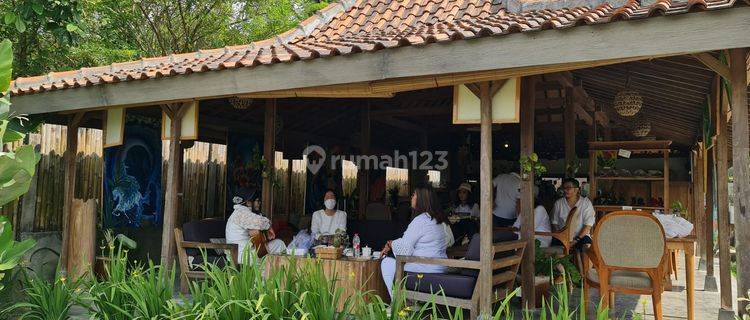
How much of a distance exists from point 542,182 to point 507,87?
778 centimetres

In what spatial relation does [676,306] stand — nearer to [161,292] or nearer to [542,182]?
[161,292]

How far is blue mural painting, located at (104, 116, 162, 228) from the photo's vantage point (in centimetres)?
832

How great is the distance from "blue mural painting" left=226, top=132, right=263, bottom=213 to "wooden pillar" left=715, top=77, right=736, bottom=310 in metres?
7.09

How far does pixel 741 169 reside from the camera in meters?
3.64

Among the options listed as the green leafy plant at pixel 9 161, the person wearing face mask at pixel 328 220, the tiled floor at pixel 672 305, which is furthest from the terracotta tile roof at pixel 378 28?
the tiled floor at pixel 672 305

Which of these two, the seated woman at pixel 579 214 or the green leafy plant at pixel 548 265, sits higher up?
the seated woman at pixel 579 214

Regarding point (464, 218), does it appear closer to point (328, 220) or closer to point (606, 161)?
point (328, 220)

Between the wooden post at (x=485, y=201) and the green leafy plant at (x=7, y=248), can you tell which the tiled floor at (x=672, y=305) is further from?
the green leafy plant at (x=7, y=248)

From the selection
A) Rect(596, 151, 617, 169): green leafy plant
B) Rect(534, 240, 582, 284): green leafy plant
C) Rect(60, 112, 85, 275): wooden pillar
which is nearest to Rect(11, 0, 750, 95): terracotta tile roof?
Rect(60, 112, 85, 275): wooden pillar

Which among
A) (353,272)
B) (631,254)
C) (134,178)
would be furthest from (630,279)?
(134,178)

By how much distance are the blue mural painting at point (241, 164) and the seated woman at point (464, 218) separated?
3.62 meters

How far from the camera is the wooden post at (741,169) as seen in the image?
355cm

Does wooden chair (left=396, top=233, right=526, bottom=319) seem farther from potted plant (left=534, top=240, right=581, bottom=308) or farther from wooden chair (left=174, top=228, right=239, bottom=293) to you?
wooden chair (left=174, top=228, right=239, bottom=293)

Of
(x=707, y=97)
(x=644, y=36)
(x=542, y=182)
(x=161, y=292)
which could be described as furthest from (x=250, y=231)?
(x=542, y=182)
